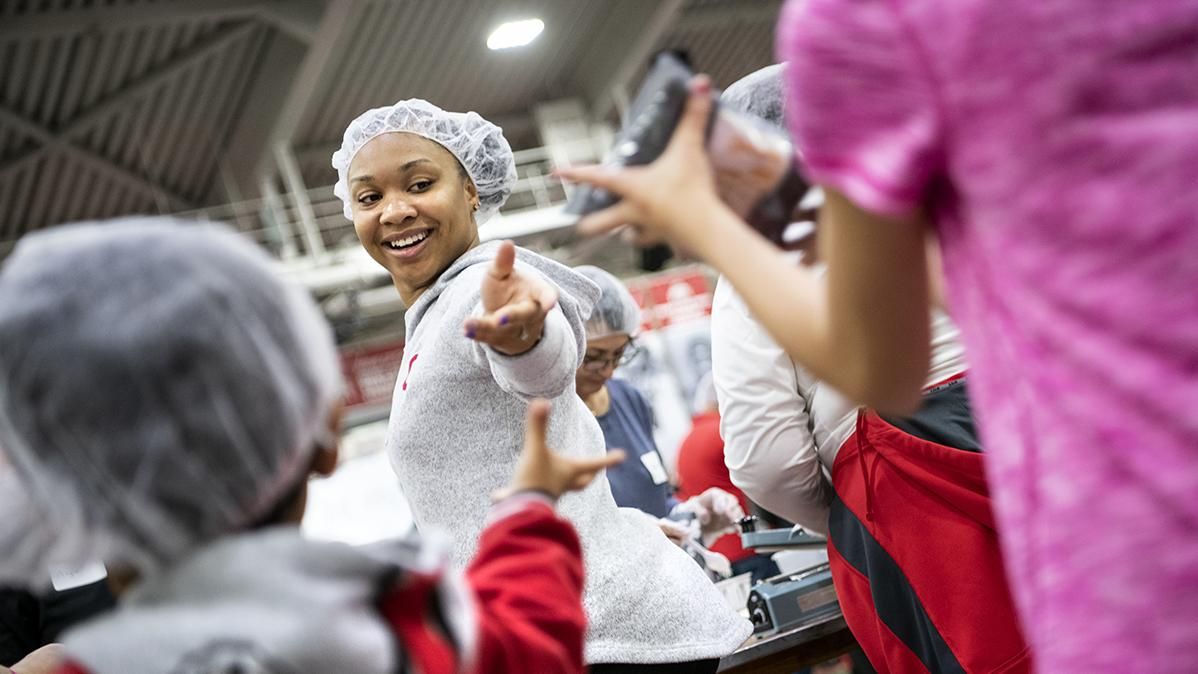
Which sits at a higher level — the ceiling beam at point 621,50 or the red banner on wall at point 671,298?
the ceiling beam at point 621,50

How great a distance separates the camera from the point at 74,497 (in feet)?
3.05

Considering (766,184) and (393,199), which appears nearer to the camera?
(766,184)

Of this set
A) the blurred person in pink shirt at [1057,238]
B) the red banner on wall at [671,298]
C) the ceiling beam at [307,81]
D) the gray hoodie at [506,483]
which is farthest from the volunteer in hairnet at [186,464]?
the red banner on wall at [671,298]

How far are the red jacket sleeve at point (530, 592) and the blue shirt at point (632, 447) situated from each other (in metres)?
1.74

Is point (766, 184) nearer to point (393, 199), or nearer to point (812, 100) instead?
point (812, 100)

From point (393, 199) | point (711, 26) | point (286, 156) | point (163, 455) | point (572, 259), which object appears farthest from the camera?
point (711, 26)

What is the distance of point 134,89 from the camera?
8.42 meters

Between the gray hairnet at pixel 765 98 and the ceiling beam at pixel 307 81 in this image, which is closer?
the gray hairnet at pixel 765 98

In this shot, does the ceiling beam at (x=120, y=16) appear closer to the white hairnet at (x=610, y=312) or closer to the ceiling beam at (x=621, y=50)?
the ceiling beam at (x=621, y=50)

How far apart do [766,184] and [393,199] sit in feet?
3.70

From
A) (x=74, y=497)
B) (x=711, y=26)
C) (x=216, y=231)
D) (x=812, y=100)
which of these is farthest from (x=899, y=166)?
(x=711, y=26)

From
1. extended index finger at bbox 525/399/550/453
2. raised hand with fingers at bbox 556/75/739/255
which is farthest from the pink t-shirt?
extended index finger at bbox 525/399/550/453

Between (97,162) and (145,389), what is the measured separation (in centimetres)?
928

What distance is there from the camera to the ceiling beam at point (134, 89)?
27.4ft
